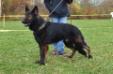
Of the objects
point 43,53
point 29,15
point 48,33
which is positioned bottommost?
point 43,53

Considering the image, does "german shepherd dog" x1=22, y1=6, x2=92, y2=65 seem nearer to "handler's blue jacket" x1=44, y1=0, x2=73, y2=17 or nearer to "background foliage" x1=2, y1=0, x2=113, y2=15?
"handler's blue jacket" x1=44, y1=0, x2=73, y2=17

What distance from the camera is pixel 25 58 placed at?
9.59 m

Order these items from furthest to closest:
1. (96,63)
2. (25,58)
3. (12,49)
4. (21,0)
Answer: (21,0) → (12,49) → (25,58) → (96,63)

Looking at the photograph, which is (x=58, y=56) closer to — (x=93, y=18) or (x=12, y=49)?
(x=12, y=49)

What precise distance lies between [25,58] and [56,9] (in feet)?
5.24

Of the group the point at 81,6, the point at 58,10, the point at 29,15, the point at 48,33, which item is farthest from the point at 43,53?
the point at 81,6

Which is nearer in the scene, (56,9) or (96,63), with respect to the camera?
(96,63)

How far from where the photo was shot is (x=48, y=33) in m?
8.84

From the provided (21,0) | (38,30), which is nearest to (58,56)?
(38,30)

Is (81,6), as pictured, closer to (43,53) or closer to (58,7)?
(58,7)

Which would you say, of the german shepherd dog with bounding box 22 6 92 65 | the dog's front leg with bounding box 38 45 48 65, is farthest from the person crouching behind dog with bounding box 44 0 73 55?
the dog's front leg with bounding box 38 45 48 65

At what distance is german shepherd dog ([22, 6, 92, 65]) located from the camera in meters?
8.42

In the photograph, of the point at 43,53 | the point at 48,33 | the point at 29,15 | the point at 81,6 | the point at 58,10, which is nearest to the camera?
the point at 29,15

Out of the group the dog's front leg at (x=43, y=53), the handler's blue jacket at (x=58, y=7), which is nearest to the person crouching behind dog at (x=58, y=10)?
the handler's blue jacket at (x=58, y=7)
